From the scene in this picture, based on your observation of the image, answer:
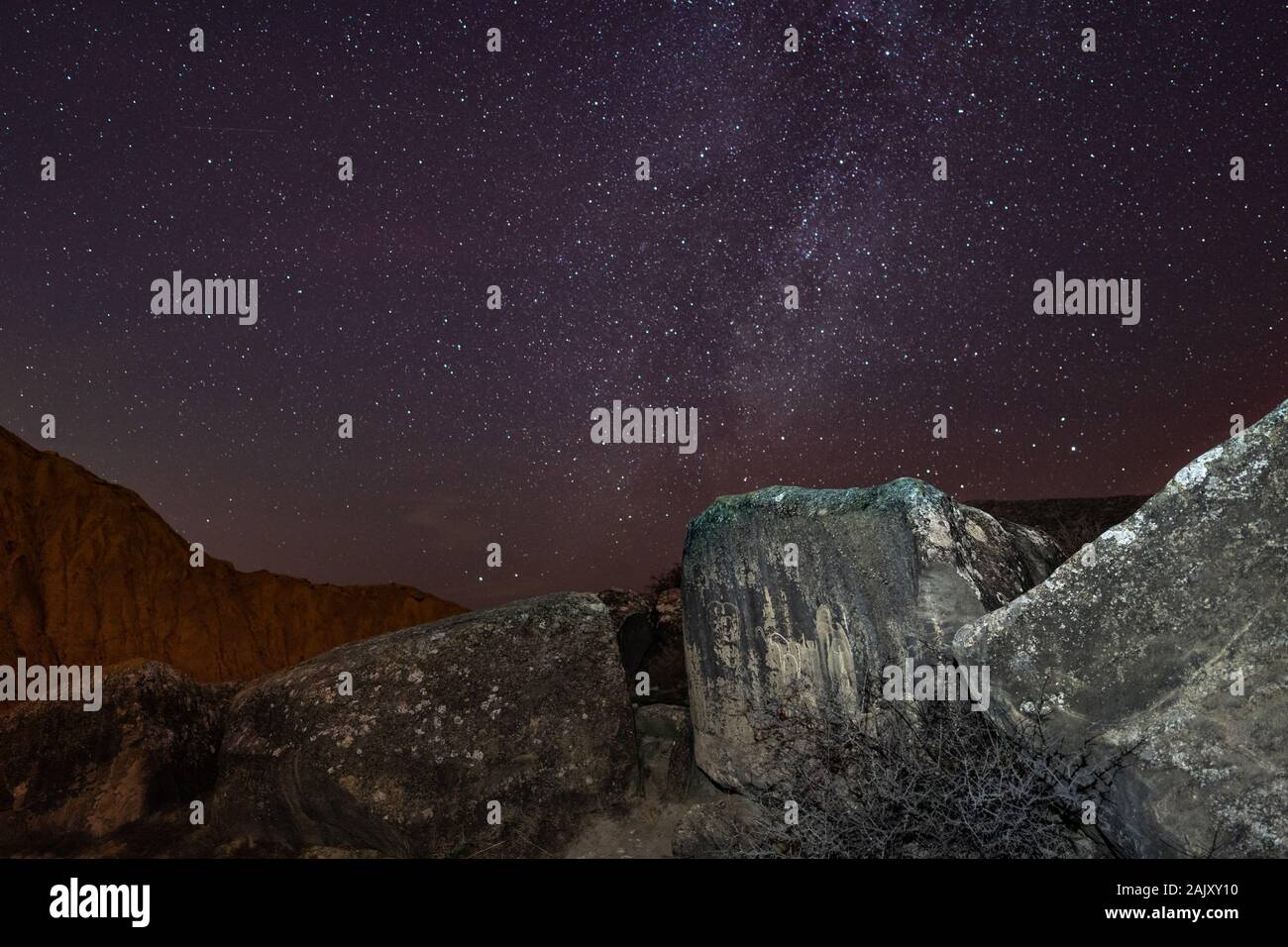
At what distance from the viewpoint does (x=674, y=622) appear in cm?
968

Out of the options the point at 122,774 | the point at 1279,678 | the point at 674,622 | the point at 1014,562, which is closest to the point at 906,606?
the point at 1014,562

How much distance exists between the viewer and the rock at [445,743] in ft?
18.6

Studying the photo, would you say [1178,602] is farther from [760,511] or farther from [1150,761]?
[760,511]

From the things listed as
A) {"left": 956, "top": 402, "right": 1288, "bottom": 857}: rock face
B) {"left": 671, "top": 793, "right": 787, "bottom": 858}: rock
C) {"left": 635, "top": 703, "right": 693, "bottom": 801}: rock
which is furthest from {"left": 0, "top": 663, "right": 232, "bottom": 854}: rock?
{"left": 956, "top": 402, "right": 1288, "bottom": 857}: rock face

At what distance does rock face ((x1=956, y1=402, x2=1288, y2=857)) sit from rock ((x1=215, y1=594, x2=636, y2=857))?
11.1ft

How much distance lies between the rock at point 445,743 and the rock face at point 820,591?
0.93 meters

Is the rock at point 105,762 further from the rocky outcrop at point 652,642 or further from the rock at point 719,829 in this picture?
the rock at point 719,829

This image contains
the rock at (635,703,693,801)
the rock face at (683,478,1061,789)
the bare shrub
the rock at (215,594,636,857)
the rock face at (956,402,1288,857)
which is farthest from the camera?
the rock at (635,703,693,801)

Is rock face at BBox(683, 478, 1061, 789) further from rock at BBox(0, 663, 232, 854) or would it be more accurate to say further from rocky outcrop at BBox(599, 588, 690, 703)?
rock at BBox(0, 663, 232, 854)

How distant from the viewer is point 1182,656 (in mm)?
3312

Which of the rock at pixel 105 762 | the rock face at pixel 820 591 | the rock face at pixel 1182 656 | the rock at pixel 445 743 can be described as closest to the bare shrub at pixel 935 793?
the rock face at pixel 1182 656

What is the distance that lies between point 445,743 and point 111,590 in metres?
34.2

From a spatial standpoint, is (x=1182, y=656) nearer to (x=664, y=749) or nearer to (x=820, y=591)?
(x=820, y=591)

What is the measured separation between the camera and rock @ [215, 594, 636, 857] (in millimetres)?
5656
